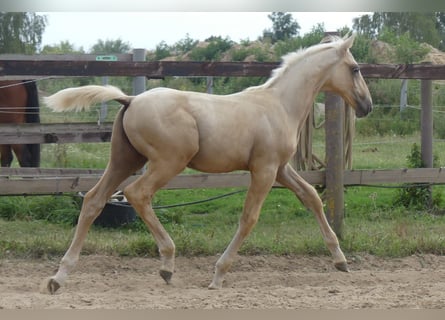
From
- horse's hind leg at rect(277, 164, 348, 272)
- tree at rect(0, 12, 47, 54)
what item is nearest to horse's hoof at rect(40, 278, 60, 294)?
horse's hind leg at rect(277, 164, 348, 272)

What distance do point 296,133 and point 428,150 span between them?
133 inches

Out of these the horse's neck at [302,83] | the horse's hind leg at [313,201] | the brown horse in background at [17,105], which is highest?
the horse's neck at [302,83]

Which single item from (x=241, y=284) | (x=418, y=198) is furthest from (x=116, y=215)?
(x=418, y=198)

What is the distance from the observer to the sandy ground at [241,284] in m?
4.89

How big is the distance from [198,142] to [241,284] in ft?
3.94

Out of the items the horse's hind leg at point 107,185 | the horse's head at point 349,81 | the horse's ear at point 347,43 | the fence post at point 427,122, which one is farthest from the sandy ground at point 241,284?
the fence post at point 427,122

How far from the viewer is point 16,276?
19.6ft

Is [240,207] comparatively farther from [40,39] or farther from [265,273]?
[40,39]

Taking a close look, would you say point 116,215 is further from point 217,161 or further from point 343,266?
point 343,266

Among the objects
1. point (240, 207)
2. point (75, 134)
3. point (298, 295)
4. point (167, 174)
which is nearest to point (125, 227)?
point (75, 134)

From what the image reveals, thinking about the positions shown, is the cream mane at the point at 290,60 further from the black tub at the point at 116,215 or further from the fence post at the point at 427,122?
the fence post at the point at 427,122

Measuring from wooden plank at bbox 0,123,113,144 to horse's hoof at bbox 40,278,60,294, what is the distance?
2532mm

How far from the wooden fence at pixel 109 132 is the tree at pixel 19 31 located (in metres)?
2.46

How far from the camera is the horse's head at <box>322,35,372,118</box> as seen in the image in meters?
6.43
